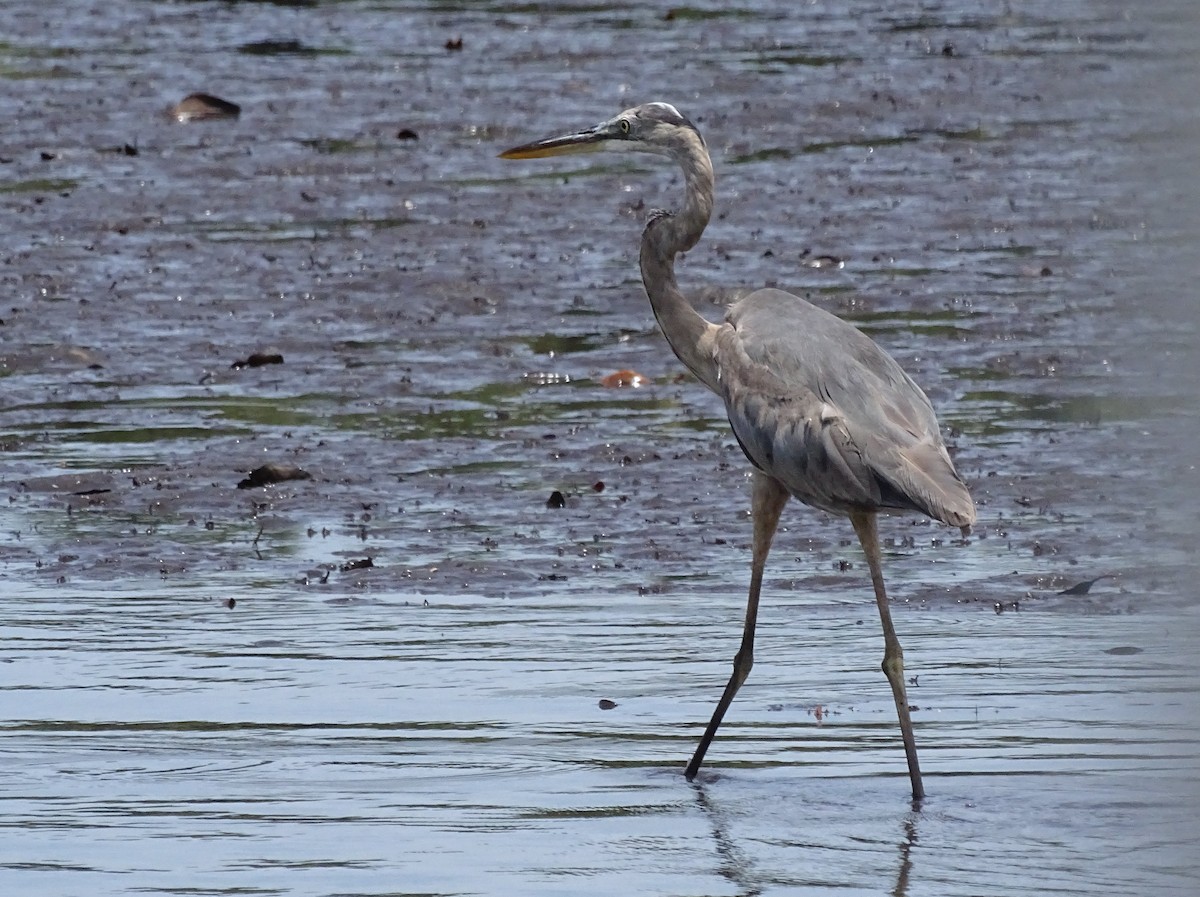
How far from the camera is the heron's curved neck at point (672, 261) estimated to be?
18.3ft

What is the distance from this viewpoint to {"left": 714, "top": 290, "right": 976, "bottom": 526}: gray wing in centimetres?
480

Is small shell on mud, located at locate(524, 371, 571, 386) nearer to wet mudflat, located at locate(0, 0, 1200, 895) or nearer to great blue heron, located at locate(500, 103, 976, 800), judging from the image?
wet mudflat, located at locate(0, 0, 1200, 895)

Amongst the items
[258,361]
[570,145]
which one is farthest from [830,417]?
[258,361]

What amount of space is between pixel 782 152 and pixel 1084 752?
11.4 metres

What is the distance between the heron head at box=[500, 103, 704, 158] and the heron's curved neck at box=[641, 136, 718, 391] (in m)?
0.04

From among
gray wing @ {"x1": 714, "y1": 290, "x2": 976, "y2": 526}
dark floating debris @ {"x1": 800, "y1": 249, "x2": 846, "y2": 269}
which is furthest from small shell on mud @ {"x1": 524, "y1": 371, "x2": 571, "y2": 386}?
gray wing @ {"x1": 714, "y1": 290, "x2": 976, "y2": 526}

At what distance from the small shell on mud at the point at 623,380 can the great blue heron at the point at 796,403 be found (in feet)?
13.3

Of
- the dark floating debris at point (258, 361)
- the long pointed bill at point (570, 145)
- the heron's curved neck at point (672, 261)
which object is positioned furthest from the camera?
the dark floating debris at point (258, 361)

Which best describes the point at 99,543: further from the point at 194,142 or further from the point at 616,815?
the point at 194,142

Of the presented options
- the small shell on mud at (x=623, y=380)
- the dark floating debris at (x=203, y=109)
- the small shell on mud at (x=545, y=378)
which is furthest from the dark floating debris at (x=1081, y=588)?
the dark floating debris at (x=203, y=109)

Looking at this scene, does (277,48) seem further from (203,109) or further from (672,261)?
(672,261)

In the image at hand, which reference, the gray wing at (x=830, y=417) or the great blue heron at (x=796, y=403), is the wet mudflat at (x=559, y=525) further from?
the gray wing at (x=830, y=417)

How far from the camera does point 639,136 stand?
579 cm

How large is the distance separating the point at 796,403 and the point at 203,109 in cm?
1324
